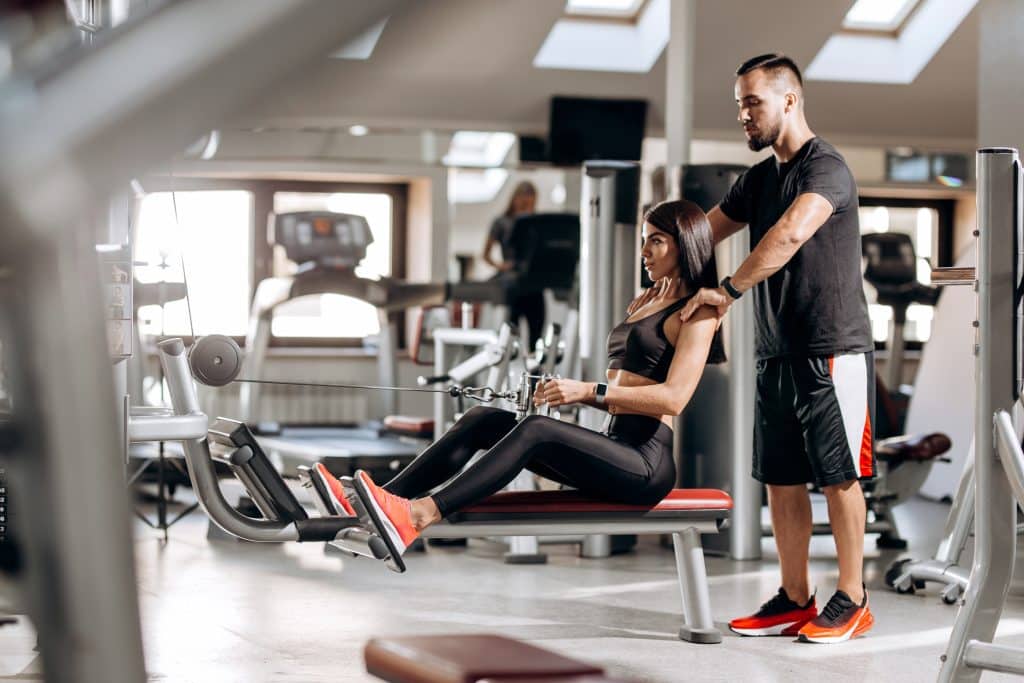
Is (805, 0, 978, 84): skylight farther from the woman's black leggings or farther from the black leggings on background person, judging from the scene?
the woman's black leggings

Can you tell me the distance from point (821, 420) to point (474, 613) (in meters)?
1.19

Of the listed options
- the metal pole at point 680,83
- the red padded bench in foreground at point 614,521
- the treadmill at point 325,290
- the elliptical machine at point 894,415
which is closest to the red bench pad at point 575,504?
the red padded bench in foreground at point 614,521

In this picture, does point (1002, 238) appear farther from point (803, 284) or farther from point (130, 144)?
point (130, 144)

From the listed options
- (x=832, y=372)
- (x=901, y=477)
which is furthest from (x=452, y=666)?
(x=901, y=477)

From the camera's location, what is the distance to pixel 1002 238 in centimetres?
270

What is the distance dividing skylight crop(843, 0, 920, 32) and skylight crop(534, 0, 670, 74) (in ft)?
4.63

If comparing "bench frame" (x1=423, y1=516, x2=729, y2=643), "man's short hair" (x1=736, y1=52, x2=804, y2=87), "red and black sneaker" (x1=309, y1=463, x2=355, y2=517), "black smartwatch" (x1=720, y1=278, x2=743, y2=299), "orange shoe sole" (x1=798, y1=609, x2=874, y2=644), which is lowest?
"orange shoe sole" (x1=798, y1=609, x2=874, y2=644)

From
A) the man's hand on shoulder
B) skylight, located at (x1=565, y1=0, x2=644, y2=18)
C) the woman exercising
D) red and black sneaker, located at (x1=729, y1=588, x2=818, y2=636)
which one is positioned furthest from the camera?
skylight, located at (x1=565, y1=0, x2=644, y2=18)

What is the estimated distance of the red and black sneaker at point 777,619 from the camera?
3648 millimetres

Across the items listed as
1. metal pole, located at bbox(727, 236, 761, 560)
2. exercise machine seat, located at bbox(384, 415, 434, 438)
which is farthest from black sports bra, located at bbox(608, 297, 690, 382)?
exercise machine seat, located at bbox(384, 415, 434, 438)

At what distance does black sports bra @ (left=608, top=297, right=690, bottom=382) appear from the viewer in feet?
11.5

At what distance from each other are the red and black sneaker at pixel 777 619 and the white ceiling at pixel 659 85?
200 inches

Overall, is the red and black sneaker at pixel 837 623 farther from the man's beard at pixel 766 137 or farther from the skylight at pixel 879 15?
the skylight at pixel 879 15

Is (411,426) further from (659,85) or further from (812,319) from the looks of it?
(659,85)
